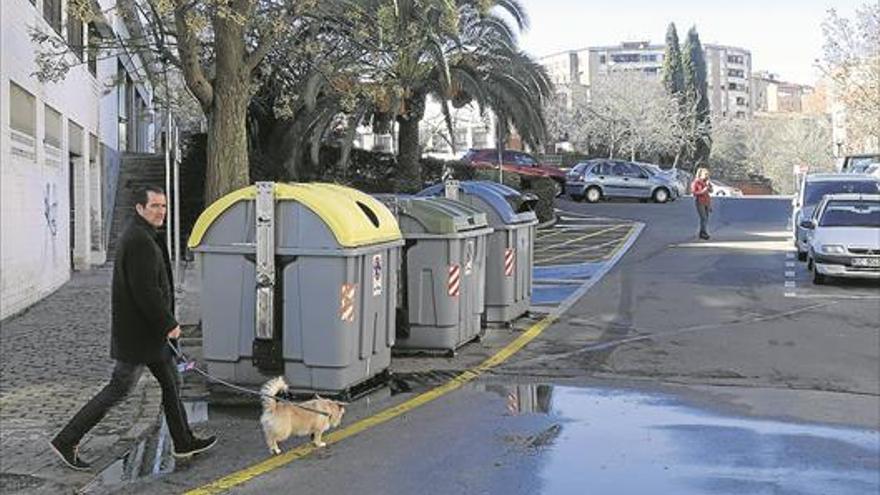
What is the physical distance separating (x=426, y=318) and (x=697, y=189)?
15707mm

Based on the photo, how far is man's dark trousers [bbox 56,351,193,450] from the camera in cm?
630

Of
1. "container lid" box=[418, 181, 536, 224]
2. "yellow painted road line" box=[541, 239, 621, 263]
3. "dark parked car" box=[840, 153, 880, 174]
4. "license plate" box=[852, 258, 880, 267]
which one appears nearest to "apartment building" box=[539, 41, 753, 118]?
"dark parked car" box=[840, 153, 880, 174]

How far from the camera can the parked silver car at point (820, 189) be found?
2078 centimetres

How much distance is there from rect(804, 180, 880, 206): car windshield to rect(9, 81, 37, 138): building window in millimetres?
15085

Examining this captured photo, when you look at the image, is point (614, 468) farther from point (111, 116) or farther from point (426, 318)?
point (111, 116)

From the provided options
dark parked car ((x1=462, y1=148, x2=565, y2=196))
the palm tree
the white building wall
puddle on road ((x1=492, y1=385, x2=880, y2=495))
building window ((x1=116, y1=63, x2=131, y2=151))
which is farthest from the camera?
dark parked car ((x1=462, y1=148, x2=565, y2=196))

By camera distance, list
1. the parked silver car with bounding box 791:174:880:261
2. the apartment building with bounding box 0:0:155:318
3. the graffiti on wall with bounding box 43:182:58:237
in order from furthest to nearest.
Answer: the parked silver car with bounding box 791:174:880:261, the graffiti on wall with bounding box 43:182:58:237, the apartment building with bounding box 0:0:155:318

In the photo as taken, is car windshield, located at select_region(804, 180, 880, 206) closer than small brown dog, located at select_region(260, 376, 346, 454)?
No

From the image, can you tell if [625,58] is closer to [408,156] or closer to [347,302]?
[408,156]

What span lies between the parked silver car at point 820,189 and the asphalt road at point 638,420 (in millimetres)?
6858

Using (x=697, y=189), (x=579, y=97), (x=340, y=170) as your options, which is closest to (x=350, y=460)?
(x=697, y=189)

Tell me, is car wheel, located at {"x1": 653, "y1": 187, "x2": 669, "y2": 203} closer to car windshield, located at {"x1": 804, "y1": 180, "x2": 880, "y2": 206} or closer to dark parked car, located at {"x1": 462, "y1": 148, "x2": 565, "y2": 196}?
dark parked car, located at {"x1": 462, "y1": 148, "x2": 565, "y2": 196}

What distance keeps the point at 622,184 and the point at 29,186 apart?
1019 inches

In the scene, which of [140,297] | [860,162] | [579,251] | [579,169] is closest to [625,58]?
[860,162]
